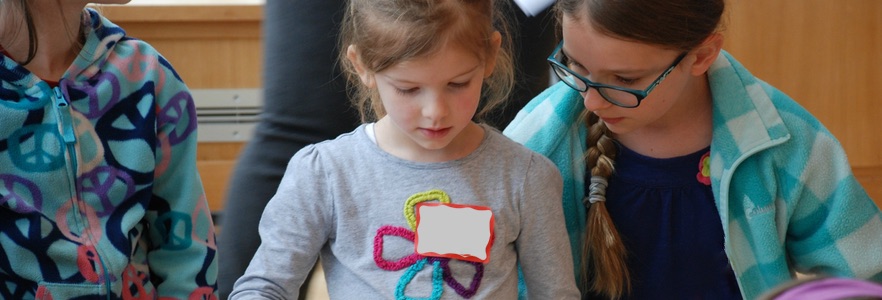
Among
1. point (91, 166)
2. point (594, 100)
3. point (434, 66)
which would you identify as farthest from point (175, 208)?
point (594, 100)

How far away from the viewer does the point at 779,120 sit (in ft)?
5.03

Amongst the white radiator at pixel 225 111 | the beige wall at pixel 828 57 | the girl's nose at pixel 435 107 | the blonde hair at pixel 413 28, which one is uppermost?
the blonde hair at pixel 413 28

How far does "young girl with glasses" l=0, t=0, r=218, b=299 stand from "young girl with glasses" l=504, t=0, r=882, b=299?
1.71 ft

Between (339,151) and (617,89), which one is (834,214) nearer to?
(617,89)

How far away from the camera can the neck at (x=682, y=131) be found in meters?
1.60

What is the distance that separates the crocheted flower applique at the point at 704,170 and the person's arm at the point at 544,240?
0.86ft

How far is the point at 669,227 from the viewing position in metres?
1.59

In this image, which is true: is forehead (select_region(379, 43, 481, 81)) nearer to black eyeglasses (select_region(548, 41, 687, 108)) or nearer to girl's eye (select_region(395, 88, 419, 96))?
girl's eye (select_region(395, 88, 419, 96))

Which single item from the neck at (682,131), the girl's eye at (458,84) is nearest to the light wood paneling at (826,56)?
the neck at (682,131)

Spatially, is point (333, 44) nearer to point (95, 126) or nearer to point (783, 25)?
point (95, 126)

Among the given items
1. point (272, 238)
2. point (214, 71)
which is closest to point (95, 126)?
point (272, 238)

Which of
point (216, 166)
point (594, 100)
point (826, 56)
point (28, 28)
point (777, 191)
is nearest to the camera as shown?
point (28, 28)

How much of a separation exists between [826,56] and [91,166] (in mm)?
2309

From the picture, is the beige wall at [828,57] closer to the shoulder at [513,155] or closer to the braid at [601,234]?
the braid at [601,234]
